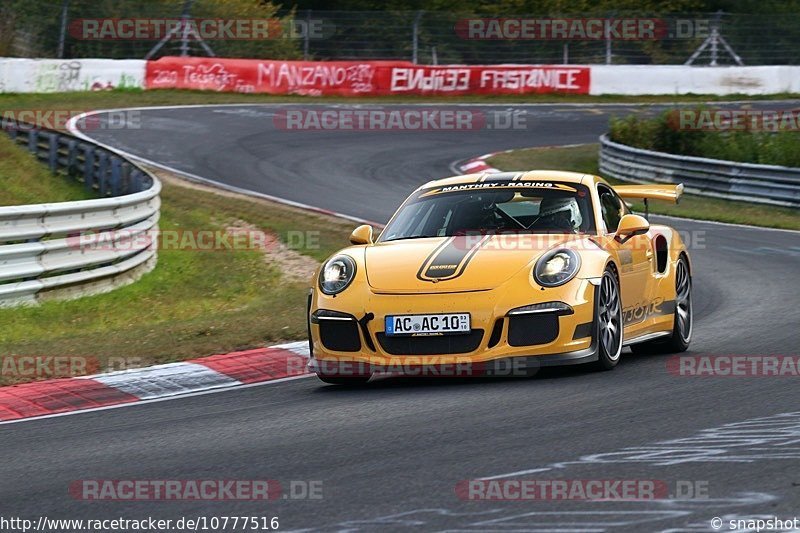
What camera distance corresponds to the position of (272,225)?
1811 cm

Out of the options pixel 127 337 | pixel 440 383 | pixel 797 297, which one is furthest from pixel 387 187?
pixel 440 383

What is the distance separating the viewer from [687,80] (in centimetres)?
3734

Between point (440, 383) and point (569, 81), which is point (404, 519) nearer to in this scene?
point (440, 383)

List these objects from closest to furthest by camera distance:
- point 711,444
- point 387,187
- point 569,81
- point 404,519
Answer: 1. point 404,519
2. point 711,444
3. point 387,187
4. point 569,81

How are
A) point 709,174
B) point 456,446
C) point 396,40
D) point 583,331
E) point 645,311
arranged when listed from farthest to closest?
point 396,40 < point 709,174 < point 645,311 < point 583,331 < point 456,446

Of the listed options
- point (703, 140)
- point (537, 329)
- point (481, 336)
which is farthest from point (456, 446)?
point (703, 140)

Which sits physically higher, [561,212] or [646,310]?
[561,212]

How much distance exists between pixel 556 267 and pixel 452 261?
0.60 m

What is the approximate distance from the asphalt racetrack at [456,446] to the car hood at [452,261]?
A: 0.59m

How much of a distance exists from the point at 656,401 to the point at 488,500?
2.32 meters

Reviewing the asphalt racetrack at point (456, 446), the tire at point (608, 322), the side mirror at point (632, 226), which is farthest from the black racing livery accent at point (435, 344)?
the side mirror at point (632, 226)

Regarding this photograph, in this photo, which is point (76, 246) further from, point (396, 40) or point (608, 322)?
point (396, 40)

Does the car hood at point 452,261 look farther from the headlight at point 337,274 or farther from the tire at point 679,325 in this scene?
the tire at point 679,325

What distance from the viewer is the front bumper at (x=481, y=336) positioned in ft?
25.1
